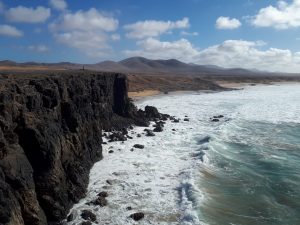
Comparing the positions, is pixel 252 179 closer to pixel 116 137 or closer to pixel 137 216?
pixel 137 216

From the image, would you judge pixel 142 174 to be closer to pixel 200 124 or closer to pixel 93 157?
pixel 93 157

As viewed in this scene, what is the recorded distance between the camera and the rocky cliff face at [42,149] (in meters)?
15.8

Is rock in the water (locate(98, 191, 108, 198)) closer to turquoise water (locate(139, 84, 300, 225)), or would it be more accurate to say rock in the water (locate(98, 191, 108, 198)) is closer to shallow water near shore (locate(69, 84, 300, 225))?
shallow water near shore (locate(69, 84, 300, 225))

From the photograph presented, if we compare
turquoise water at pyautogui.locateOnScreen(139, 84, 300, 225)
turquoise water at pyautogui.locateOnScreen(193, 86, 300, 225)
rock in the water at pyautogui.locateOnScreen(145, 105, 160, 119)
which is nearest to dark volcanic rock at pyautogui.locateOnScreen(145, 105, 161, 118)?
rock in the water at pyautogui.locateOnScreen(145, 105, 160, 119)

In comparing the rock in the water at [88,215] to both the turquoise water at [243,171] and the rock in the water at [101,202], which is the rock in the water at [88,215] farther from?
the turquoise water at [243,171]

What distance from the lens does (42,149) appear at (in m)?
18.2

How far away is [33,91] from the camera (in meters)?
21.6

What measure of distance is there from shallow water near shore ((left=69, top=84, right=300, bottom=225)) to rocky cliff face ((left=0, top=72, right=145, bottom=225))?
1.14m

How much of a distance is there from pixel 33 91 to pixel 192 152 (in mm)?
13753

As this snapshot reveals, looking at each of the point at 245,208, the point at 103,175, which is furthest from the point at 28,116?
the point at 245,208

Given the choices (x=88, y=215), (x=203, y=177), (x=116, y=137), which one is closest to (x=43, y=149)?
(x=88, y=215)

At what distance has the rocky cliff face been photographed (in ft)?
51.7

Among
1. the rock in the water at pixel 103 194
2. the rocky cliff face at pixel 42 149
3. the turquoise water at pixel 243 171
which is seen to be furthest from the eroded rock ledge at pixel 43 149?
the turquoise water at pixel 243 171

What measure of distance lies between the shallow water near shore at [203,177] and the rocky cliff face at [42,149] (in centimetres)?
114
